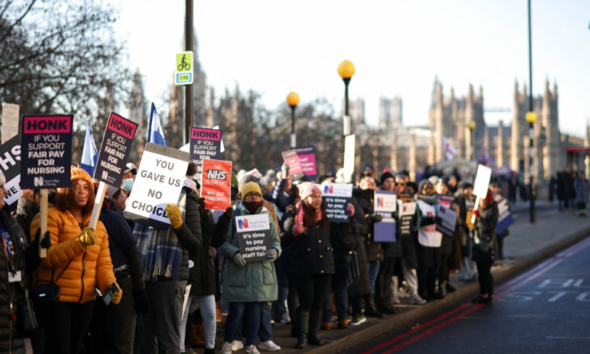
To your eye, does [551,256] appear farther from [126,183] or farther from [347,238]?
[126,183]

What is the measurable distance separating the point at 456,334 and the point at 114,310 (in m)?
5.34

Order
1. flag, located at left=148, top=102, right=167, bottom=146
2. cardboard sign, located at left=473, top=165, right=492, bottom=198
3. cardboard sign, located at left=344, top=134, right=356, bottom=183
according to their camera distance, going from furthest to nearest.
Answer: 1. cardboard sign, located at left=473, top=165, right=492, bottom=198
2. cardboard sign, located at left=344, top=134, right=356, bottom=183
3. flag, located at left=148, top=102, right=167, bottom=146

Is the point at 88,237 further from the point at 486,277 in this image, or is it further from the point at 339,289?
the point at 486,277

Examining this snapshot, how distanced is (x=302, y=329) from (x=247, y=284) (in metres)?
0.93

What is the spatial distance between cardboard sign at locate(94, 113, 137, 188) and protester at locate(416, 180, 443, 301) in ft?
20.8

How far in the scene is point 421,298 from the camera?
11898 mm

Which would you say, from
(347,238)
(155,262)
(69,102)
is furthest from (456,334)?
(69,102)

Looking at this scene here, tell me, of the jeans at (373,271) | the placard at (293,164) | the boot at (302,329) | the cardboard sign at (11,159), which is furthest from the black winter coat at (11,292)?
the placard at (293,164)

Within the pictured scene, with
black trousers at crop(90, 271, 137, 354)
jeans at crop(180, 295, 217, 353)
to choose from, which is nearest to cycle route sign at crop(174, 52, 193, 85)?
jeans at crop(180, 295, 217, 353)

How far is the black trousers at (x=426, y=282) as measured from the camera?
38.9ft

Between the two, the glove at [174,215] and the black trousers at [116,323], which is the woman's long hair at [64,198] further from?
the glove at [174,215]

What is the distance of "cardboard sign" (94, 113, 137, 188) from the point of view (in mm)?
5996

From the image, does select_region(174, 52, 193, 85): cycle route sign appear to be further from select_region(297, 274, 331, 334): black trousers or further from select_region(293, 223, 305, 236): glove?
select_region(297, 274, 331, 334): black trousers

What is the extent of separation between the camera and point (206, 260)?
25.6 ft
